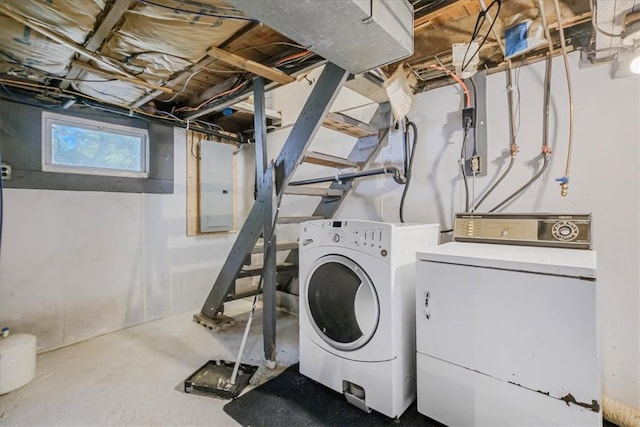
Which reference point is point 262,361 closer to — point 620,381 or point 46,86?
point 620,381

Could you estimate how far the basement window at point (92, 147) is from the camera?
2.36 metres

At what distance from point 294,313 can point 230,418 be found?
5.15ft

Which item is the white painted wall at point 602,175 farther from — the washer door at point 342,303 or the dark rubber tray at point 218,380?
the dark rubber tray at point 218,380

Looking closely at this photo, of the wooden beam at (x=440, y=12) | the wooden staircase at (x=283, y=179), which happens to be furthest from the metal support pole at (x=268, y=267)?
the wooden beam at (x=440, y=12)

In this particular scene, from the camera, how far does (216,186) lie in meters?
3.42

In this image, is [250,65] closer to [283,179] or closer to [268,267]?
[283,179]

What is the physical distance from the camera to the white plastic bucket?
1757 millimetres

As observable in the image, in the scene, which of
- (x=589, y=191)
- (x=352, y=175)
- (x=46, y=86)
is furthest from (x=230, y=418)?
(x=46, y=86)

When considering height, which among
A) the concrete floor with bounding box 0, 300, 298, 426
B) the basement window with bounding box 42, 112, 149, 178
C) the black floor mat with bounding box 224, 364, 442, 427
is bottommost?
the black floor mat with bounding box 224, 364, 442, 427

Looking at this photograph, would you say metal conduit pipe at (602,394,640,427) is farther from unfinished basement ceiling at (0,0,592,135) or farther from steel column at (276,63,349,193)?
steel column at (276,63,349,193)

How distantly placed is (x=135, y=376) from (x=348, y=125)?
7.57 ft

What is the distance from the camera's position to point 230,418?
1567 mm

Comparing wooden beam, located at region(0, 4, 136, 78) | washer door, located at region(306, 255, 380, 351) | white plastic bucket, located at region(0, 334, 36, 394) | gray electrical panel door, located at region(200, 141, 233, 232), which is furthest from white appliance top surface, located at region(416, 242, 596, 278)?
gray electrical panel door, located at region(200, 141, 233, 232)

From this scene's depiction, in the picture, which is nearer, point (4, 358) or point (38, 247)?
point (4, 358)
